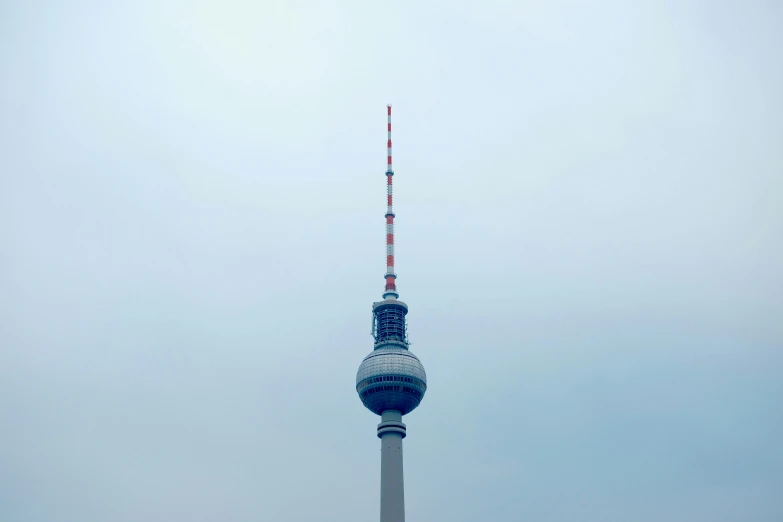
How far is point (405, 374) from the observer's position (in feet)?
632

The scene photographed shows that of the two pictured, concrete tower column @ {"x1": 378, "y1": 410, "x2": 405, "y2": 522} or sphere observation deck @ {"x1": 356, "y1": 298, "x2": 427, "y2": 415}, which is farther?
sphere observation deck @ {"x1": 356, "y1": 298, "x2": 427, "y2": 415}

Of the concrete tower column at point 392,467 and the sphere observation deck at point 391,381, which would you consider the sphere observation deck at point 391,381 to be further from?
the concrete tower column at point 392,467

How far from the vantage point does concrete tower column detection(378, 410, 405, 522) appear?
7116 inches

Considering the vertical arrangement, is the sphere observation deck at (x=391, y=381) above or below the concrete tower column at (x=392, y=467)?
above

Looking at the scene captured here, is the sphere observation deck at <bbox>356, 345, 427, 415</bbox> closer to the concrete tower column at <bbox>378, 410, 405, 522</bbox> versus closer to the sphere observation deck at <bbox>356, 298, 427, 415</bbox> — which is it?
the sphere observation deck at <bbox>356, 298, 427, 415</bbox>

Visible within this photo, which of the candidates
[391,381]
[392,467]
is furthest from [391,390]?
[392,467]

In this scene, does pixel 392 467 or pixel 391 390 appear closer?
pixel 392 467

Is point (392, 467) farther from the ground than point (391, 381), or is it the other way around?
point (391, 381)

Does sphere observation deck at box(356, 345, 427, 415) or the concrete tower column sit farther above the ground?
sphere observation deck at box(356, 345, 427, 415)

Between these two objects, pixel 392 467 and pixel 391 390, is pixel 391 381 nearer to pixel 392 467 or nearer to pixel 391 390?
pixel 391 390

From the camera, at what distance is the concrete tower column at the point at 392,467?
18075 centimetres

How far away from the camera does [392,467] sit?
187 meters

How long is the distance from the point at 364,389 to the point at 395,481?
21.0 meters

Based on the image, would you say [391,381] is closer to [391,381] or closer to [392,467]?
[391,381]
